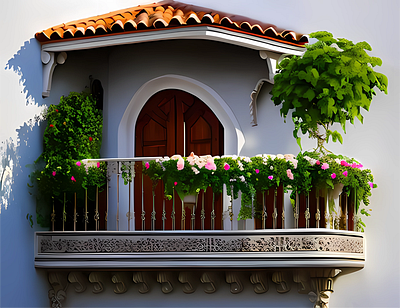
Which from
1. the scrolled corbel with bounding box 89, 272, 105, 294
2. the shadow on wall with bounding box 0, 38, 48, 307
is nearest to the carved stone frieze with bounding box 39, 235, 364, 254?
the shadow on wall with bounding box 0, 38, 48, 307

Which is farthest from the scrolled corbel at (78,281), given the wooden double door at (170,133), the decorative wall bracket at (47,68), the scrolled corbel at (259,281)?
the decorative wall bracket at (47,68)

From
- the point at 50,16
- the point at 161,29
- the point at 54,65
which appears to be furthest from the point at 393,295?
the point at 50,16

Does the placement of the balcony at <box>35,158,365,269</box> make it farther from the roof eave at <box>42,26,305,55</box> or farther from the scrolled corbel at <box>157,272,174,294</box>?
the roof eave at <box>42,26,305,55</box>

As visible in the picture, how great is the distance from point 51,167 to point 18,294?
181cm

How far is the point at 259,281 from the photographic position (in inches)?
308

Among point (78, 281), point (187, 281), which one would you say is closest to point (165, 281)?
point (187, 281)

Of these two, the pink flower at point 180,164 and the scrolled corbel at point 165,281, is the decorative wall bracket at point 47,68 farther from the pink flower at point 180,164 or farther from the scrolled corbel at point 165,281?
the scrolled corbel at point 165,281

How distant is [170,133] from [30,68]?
7.69 feet

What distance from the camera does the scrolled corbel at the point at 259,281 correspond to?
25.7ft

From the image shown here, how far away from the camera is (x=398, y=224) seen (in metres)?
8.00

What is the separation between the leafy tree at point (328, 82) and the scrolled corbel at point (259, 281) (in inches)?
76.7

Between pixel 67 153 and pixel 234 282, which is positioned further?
pixel 67 153

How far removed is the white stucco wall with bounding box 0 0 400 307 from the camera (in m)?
7.77

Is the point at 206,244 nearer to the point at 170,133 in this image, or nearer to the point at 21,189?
the point at 170,133
